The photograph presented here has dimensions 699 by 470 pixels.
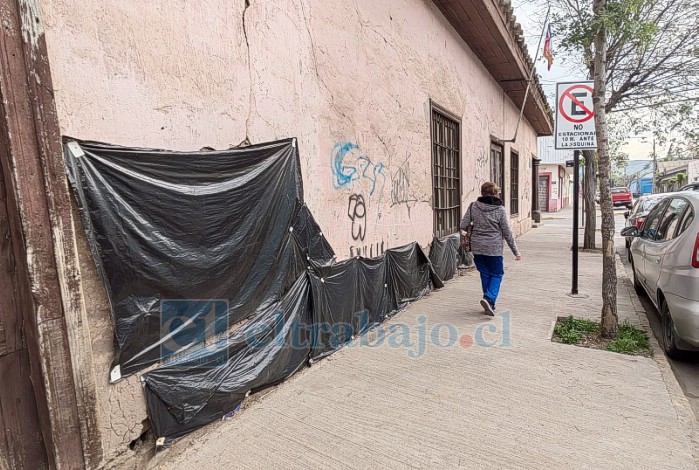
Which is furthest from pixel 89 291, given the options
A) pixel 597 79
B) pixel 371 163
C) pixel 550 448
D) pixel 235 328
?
pixel 597 79

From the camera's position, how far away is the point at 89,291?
2.30 metres

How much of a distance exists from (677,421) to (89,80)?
169 inches

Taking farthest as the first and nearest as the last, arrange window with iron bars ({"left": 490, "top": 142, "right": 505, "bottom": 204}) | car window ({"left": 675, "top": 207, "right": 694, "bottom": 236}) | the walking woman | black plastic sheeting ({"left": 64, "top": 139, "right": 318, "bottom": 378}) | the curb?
1. window with iron bars ({"left": 490, "top": 142, "right": 505, "bottom": 204})
2. the walking woman
3. car window ({"left": 675, "top": 207, "right": 694, "bottom": 236})
4. the curb
5. black plastic sheeting ({"left": 64, "top": 139, "right": 318, "bottom": 378})

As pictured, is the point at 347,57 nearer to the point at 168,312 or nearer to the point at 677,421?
the point at 168,312

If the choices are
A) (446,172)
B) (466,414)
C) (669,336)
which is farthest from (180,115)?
(446,172)

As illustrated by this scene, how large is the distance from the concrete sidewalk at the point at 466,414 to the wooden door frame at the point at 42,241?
696 millimetres

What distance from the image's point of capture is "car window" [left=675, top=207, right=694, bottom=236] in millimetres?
3949

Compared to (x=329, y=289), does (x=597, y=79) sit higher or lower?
higher

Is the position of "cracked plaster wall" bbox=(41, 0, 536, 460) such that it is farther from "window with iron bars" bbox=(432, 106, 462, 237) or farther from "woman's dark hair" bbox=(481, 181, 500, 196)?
"woman's dark hair" bbox=(481, 181, 500, 196)

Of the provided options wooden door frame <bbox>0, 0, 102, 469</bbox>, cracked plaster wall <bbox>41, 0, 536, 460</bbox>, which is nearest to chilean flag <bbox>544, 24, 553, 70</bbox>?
cracked plaster wall <bbox>41, 0, 536, 460</bbox>

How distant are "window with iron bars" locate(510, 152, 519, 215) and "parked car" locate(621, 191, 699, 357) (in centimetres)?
945

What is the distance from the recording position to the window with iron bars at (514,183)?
1440cm

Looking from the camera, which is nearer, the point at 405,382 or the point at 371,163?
the point at 405,382

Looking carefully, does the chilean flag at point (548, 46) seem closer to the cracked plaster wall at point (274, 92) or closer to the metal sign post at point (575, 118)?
the cracked plaster wall at point (274, 92)
